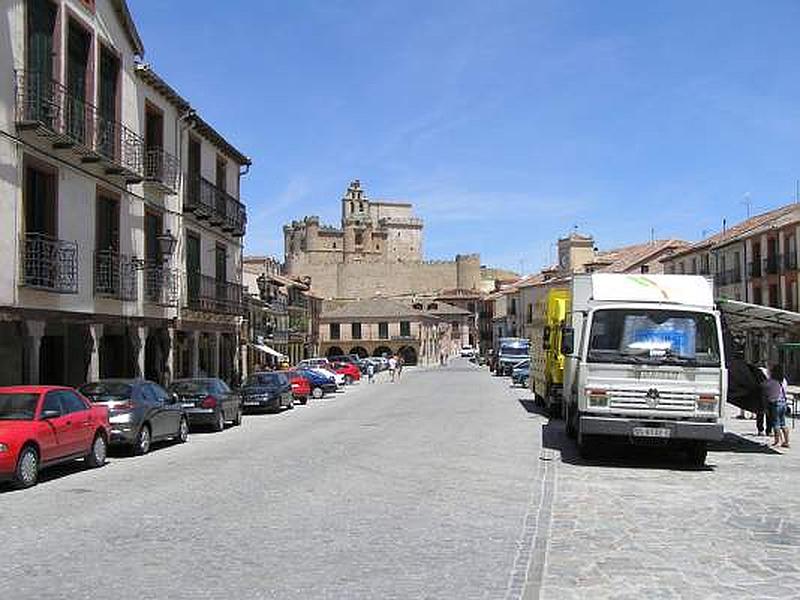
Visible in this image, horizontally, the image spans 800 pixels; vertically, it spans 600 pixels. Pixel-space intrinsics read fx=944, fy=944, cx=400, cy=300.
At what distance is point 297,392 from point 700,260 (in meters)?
35.9

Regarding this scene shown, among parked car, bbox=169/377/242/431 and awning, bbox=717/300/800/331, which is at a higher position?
awning, bbox=717/300/800/331

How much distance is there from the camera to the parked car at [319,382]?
144 feet

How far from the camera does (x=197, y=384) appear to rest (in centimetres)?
2409

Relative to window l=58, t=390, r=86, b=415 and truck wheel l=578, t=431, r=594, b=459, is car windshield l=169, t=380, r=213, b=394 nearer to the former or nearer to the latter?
A: window l=58, t=390, r=86, b=415

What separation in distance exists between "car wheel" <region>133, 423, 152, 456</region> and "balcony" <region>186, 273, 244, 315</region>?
1315 cm

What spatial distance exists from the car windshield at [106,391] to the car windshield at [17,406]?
11.4 feet

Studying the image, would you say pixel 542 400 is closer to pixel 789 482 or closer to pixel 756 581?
pixel 789 482

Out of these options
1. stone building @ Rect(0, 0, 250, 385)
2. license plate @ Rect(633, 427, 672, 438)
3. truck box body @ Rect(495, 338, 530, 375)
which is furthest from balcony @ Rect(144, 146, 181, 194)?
truck box body @ Rect(495, 338, 530, 375)

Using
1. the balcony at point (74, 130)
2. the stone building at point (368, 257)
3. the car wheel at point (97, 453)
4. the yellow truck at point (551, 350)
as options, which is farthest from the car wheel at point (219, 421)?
the stone building at point (368, 257)

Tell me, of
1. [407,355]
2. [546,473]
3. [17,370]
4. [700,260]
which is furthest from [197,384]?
[407,355]

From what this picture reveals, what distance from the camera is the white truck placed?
49.5 feet

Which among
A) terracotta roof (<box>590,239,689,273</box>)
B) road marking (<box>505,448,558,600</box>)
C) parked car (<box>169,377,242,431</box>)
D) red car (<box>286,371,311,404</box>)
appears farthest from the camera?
terracotta roof (<box>590,239,689,273</box>)

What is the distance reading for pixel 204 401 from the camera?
924 inches

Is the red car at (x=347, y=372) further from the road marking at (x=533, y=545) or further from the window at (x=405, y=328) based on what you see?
the window at (x=405, y=328)
